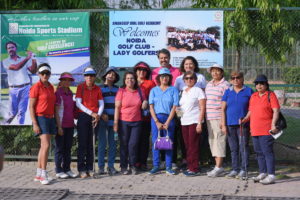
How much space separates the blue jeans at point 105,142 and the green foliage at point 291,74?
10.6ft

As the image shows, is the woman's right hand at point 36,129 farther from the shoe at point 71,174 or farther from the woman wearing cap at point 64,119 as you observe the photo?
the shoe at point 71,174

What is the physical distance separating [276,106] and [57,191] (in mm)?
3540

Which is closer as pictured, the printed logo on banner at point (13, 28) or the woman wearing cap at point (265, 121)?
the woman wearing cap at point (265, 121)

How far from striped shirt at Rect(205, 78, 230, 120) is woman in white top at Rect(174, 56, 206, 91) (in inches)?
9.9

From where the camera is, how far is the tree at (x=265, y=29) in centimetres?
981

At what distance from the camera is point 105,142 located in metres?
9.60

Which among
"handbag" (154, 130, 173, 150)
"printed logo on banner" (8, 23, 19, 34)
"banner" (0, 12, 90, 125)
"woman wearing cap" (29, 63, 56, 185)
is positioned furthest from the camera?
"printed logo on banner" (8, 23, 19, 34)

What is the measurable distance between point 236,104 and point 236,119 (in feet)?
0.79

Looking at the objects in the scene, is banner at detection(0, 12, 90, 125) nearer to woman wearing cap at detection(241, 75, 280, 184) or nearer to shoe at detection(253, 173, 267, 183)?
woman wearing cap at detection(241, 75, 280, 184)

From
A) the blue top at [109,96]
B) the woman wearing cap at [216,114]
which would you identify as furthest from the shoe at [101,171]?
the woman wearing cap at [216,114]

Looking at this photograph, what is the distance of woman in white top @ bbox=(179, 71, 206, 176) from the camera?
930 cm

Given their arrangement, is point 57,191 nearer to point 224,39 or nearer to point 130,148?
point 130,148

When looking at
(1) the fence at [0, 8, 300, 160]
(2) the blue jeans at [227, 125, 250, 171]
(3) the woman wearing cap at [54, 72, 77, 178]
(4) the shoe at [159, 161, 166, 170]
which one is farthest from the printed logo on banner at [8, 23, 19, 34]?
(2) the blue jeans at [227, 125, 250, 171]

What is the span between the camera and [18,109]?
10.3 m
